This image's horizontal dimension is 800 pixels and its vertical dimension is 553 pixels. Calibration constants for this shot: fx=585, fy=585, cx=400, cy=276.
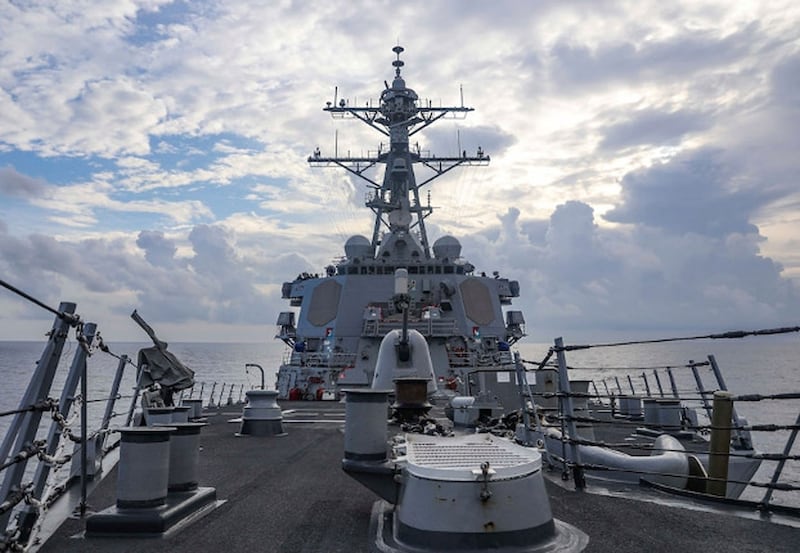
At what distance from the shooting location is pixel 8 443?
3328 millimetres

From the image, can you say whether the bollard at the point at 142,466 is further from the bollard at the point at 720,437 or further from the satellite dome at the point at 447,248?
the satellite dome at the point at 447,248

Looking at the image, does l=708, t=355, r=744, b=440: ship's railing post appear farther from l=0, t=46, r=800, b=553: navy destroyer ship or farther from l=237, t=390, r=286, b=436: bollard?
l=237, t=390, r=286, b=436: bollard

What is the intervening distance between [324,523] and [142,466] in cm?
143

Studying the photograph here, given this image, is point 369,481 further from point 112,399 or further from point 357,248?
point 357,248

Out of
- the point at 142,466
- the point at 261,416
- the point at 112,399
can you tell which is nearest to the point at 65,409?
the point at 142,466

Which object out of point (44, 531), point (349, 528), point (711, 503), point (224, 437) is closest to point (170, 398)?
point (224, 437)

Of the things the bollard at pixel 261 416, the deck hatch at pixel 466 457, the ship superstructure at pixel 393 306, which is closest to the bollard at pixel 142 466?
the deck hatch at pixel 466 457

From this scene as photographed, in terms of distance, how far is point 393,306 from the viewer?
23.1 m

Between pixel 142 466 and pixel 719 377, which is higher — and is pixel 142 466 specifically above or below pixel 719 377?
below

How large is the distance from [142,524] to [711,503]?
15.4 feet

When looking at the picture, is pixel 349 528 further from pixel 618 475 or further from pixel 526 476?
pixel 618 475

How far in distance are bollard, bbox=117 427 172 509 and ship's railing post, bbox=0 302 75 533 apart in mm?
771

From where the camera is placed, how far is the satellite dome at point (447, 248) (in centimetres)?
2775

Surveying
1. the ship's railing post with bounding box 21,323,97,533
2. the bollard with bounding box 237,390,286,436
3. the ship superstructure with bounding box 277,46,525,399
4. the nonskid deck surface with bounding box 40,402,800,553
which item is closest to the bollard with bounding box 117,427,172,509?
the nonskid deck surface with bounding box 40,402,800,553
